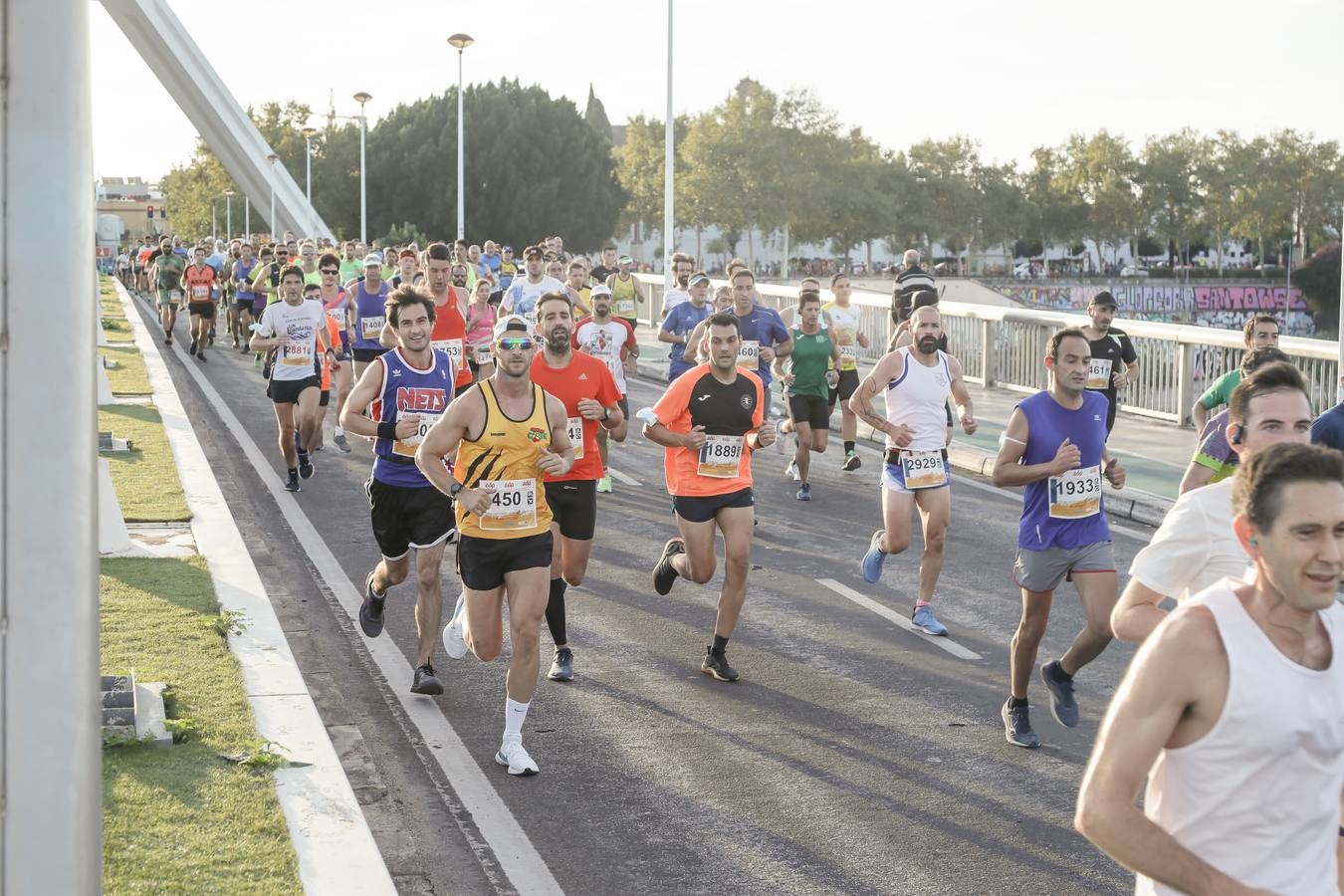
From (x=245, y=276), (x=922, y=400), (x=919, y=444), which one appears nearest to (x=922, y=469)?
(x=919, y=444)

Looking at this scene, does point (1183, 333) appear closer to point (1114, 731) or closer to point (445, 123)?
point (1114, 731)

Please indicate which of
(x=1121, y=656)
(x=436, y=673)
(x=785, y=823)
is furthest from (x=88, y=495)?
(x=1121, y=656)

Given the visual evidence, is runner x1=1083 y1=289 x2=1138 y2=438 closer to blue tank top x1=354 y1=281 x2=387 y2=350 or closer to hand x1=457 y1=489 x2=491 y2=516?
blue tank top x1=354 y1=281 x2=387 y2=350

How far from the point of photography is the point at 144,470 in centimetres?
1566

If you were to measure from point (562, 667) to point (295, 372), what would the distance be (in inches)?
302

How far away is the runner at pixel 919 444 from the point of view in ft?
33.9

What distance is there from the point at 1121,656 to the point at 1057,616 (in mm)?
1204

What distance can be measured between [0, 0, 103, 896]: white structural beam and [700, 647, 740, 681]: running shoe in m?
4.99

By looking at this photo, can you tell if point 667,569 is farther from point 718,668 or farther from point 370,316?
point 370,316

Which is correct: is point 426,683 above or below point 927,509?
below

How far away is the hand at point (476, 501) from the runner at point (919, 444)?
3531mm

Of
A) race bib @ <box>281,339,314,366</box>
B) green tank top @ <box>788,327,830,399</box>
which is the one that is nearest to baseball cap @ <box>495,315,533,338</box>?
green tank top @ <box>788,327,830,399</box>

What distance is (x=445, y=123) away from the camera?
291 ft

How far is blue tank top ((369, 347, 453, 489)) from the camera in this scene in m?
9.38
